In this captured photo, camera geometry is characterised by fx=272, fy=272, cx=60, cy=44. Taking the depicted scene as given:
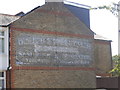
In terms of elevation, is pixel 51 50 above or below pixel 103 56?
above

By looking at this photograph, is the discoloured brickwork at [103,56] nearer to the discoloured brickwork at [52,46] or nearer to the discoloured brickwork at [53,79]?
the discoloured brickwork at [52,46]

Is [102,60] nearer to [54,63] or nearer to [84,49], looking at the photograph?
[84,49]

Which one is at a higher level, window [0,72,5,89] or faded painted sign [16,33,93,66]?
faded painted sign [16,33,93,66]

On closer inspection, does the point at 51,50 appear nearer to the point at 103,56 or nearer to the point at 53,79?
the point at 53,79

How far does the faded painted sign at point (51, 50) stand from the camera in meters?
20.2

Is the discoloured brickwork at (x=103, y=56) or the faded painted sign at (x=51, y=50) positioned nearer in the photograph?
the faded painted sign at (x=51, y=50)

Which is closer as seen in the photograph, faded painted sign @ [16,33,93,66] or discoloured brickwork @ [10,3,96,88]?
discoloured brickwork @ [10,3,96,88]

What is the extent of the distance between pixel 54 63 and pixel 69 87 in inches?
96.2

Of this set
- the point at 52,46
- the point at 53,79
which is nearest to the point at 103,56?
the point at 52,46

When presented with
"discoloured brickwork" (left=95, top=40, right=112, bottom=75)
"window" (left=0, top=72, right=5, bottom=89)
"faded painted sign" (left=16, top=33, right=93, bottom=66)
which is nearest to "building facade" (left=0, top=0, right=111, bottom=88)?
"faded painted sign" (left=16, top=33, right=93, bottom=66)

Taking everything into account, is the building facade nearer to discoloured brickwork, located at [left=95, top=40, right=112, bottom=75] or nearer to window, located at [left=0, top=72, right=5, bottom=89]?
window, located at [left=0, top=72, right=5, bottom=89]

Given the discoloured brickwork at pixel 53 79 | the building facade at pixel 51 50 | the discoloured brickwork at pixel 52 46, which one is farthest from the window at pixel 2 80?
the discoloured brickwork at pixel 53 79

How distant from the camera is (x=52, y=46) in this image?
21812 millimetres

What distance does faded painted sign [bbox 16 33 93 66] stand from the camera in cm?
2019
